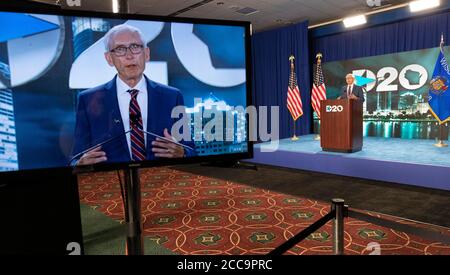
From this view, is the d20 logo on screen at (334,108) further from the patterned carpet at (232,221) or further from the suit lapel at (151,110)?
the suit lapel at (151,110)

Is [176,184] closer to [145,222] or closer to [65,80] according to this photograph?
[145,222]

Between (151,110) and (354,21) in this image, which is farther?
(354,21)

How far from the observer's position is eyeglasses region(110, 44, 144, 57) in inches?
38.4

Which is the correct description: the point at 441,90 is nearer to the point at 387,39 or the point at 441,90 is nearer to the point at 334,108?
the point at 334,108

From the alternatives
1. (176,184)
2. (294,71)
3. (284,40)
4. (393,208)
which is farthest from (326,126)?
(284,40)

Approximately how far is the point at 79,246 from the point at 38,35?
1.18m

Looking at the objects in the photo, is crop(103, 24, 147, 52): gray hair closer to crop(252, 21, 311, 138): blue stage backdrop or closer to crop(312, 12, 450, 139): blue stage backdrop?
crop(312, 12, 450, 139): blue stage backdrop

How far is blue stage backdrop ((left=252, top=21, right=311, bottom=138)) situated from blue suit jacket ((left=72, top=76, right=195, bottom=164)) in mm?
7511

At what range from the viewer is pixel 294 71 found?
27.2 ft

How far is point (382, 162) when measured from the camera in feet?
13.7

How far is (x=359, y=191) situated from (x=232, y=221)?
1847 millimetres

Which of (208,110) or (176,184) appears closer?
(208,110)

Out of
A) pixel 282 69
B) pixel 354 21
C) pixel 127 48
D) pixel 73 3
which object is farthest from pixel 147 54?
pixel 282 69
